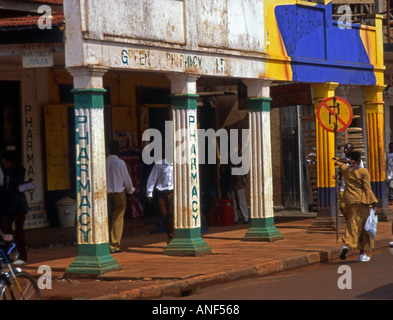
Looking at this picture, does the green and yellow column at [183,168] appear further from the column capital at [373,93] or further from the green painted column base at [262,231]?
the column capital at [373,93]

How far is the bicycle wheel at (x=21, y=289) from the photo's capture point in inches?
324

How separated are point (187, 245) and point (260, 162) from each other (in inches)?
105

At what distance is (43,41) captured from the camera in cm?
1268

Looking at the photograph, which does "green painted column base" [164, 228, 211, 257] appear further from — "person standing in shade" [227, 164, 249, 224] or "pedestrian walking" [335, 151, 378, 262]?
"person standing in shade" [227, 164, 249, 224]

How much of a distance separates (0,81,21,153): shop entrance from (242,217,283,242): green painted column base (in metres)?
4.47

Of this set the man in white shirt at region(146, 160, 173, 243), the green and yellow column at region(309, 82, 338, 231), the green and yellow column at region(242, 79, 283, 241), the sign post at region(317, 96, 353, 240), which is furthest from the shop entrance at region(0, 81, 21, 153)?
the green and yellow column at region(309, 82, 338, 231)

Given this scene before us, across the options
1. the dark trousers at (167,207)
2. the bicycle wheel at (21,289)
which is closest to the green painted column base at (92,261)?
the dark trousers at (167,207)

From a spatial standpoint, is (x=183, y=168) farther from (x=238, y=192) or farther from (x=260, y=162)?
(x=238, y=192)

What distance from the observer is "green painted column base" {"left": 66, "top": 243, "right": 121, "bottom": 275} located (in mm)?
12406

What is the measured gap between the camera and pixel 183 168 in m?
14.6

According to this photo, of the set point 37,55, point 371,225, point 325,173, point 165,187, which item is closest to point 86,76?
point 37,55

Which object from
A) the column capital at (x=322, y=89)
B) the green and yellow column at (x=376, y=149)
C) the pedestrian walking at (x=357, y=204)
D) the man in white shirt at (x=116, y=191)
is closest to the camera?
the pedestrian walking at (x=357, y=204)

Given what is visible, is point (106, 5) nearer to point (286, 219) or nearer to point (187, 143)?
point (187, 143)

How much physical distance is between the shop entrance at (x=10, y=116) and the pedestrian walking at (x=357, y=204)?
6.00 meters
